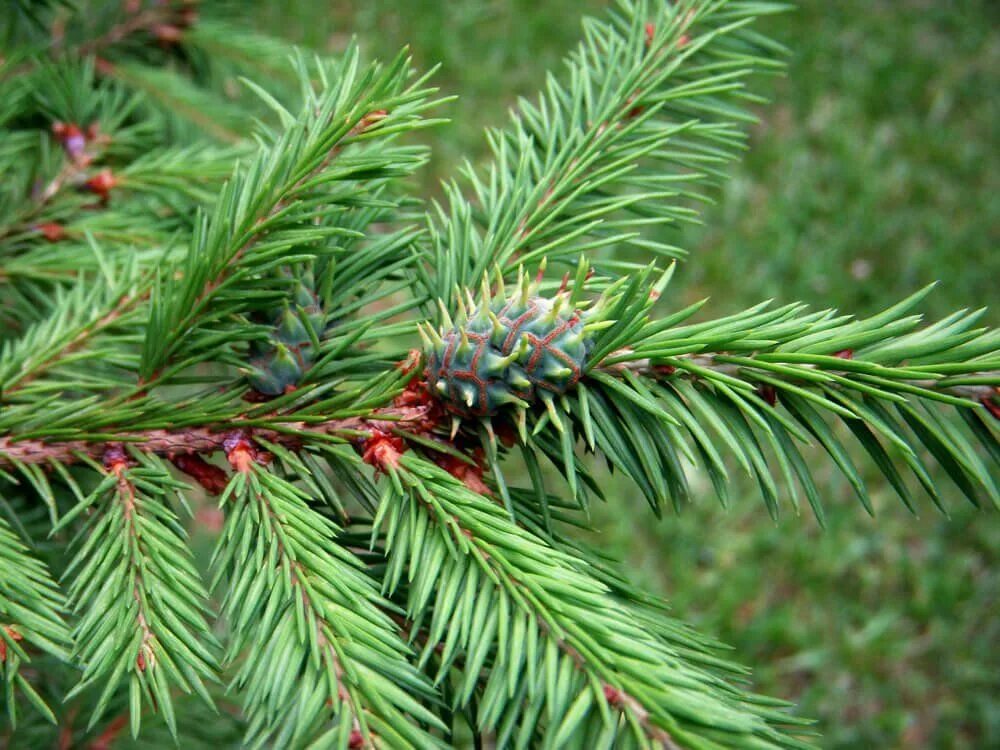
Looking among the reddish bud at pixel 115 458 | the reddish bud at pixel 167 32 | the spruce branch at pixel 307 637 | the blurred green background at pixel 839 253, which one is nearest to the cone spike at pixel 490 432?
the spruce branch at pixel 307 637

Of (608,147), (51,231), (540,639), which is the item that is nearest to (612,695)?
(540,639)

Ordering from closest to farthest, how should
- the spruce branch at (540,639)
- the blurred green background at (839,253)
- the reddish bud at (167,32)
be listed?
1. the spruce branch at (540,639)
2. the reddish bud at (167,32)
3. the blurred green background at (839,253)

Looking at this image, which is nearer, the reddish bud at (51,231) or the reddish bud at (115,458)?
the reddish bud at (115,458)

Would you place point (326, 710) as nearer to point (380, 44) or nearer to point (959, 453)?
point (959, 453)

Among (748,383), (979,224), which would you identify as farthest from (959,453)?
(979,224)

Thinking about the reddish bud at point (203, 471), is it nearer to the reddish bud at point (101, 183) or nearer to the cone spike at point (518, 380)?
the cone spike at point (518, 380)
